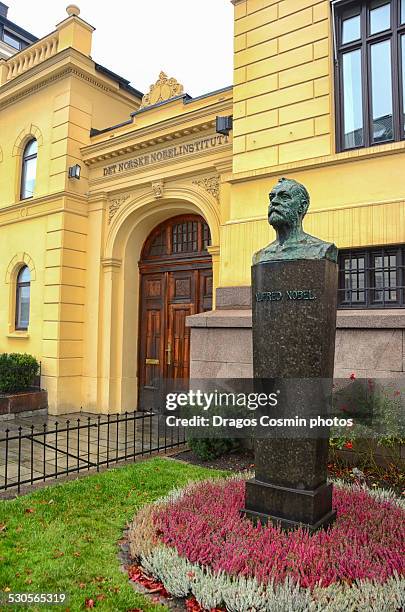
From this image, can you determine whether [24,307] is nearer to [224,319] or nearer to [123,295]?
[123,295]

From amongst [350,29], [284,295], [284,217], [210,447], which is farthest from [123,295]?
[284,295]

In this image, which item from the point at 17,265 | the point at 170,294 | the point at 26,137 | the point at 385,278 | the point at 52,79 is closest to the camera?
the point at 385,278

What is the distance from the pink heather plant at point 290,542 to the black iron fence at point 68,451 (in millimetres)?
2077

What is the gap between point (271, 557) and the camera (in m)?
3.32

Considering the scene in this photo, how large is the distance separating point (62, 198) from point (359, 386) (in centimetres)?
833

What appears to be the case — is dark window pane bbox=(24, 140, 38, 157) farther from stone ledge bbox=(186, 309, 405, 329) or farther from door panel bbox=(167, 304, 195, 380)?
stone ledge bbox=(186, 309, 405, 329)

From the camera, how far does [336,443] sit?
5707 mm

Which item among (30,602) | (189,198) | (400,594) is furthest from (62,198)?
(400,594)

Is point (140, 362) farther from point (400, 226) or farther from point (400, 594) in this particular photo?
point (400, 594)

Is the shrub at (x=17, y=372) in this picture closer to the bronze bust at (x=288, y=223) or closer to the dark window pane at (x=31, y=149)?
the dark window pane at (x=31, y=149)

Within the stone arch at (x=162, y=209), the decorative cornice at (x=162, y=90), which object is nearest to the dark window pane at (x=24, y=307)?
the stone arch at (x=162, y=209)

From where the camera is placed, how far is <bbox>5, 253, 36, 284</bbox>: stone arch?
1211 centimetres

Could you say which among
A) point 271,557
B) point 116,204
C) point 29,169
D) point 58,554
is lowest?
point 58,554

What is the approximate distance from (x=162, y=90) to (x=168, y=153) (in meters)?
1.67
